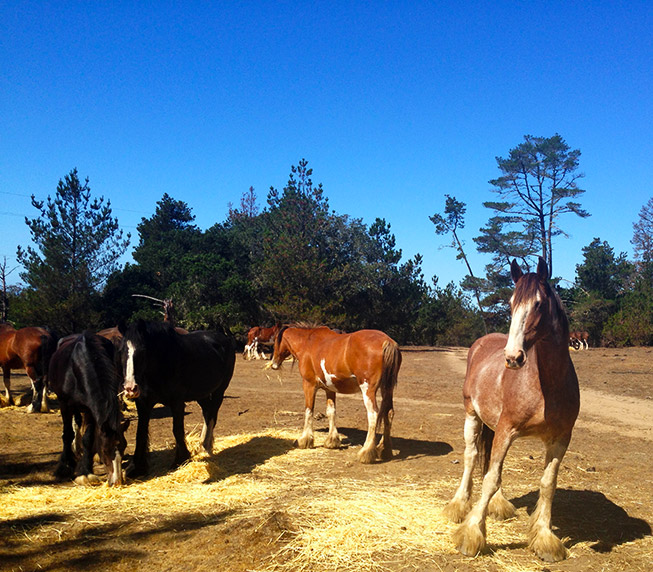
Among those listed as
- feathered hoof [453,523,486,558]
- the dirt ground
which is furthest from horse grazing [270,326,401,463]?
feathered hoof [453,523,486,558]

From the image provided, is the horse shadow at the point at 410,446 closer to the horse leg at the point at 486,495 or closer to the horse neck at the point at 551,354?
the horse leg at the point at 486,495

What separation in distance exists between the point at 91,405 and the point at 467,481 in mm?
4221

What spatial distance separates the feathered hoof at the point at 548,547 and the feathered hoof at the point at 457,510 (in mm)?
761

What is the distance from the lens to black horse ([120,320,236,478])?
5973mm

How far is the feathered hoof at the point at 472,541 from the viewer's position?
159 inches

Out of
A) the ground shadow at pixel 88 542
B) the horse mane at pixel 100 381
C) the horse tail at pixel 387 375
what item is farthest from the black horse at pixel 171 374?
the horse tail at pixel 387 375

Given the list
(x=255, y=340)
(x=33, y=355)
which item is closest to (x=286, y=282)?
(x=255, y=340)

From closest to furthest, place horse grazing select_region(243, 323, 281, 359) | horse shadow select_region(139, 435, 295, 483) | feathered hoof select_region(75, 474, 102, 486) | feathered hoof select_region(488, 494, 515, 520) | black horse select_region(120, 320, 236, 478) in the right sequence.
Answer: feathered hoof select_region(488, 494, 515, 520), feathered hoof select_region(75, 474, 102, 486), black horse select_region(120, 320, 236, 478), horse shadow select_region(139, 435, 295, 483), horse grazing select_region(243, 323, 281, 359)

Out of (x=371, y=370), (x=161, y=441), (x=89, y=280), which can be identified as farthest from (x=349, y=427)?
(x=89, y=280)

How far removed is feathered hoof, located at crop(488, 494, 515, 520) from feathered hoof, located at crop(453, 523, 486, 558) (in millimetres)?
935

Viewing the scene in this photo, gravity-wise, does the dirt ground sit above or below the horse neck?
below

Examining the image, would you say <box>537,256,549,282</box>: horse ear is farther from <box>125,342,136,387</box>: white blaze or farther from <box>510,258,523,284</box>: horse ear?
<box>125,342,136,387</box>: white blaze

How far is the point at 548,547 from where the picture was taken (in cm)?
405

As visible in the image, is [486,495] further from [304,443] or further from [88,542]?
[304,443]
